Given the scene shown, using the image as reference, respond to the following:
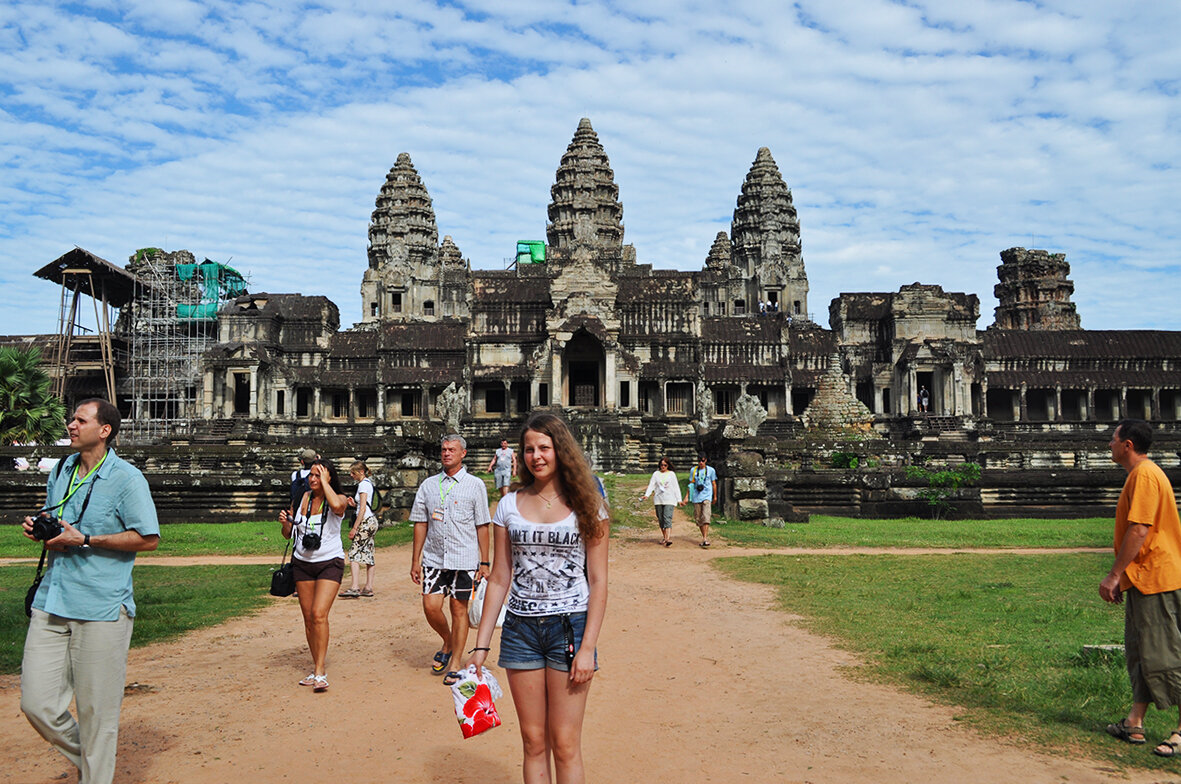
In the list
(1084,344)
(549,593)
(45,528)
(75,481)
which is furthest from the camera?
(1084,344)

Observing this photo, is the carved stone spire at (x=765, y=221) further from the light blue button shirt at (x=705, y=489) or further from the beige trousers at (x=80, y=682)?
the beige trousers at (x=80, y=682)

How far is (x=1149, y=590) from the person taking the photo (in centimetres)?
559

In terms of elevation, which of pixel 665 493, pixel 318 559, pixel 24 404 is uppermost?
pixel 24 404

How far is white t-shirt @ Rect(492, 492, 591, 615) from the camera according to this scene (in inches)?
171

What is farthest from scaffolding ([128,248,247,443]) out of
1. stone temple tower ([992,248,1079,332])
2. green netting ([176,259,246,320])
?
stone temple tower ([992,248,1079,332])

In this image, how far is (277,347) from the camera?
51469 mm

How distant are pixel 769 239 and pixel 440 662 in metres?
62.0

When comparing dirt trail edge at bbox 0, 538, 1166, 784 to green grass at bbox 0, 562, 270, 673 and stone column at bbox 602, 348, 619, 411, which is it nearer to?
green grass at bbox 0, 562, 270, 673

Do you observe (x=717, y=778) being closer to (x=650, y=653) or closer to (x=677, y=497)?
(x=650, y=653)

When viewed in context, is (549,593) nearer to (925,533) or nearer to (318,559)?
(318,559)

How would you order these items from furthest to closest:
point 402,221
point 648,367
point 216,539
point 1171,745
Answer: point 402,221 → point 648,367 → point 216,539 → point 1171,745

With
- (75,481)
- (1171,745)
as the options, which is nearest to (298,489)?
(75,481)

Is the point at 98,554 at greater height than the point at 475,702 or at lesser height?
greater

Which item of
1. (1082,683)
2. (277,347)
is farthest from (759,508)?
(277,347)
